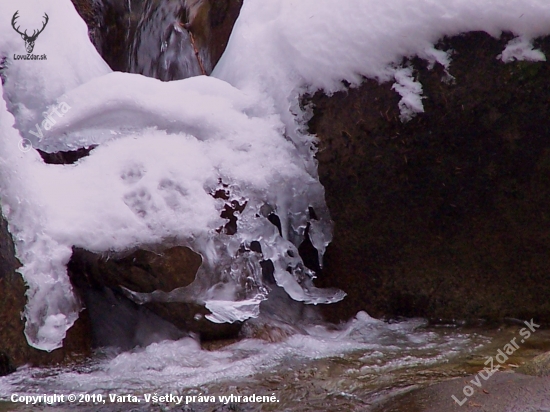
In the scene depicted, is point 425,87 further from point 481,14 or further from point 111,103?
point 111,103

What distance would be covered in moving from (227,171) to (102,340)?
1.22 meters

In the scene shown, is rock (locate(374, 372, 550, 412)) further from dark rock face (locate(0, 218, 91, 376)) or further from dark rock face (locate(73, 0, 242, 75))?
dark rock face (locate(73, 0, 242, 75))

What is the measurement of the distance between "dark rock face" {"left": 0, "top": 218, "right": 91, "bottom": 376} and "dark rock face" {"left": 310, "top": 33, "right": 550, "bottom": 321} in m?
1.60

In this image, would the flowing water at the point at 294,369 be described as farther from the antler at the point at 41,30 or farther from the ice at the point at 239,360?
the antler at the point at 41,30

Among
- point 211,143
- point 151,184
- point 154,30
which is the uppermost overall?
point 154,30

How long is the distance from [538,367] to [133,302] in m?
2.16

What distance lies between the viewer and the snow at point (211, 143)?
3016mm

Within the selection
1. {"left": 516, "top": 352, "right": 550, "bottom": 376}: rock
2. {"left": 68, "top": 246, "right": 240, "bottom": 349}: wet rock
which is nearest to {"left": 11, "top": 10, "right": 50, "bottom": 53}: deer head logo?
{"left": 68, "top": 246, "right": 240, "bottom": 349}: wet rock

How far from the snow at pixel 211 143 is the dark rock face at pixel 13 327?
0.05 m

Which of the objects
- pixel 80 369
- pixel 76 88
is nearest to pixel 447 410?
pixel 80 369

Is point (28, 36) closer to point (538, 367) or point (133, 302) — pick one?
point (133, 302)

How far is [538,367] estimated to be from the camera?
2.27 meters

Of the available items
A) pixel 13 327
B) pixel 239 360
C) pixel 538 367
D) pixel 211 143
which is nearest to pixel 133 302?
pixel 13 327

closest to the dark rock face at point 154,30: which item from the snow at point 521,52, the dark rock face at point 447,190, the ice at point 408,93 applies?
the dark rock face at point 447,190
